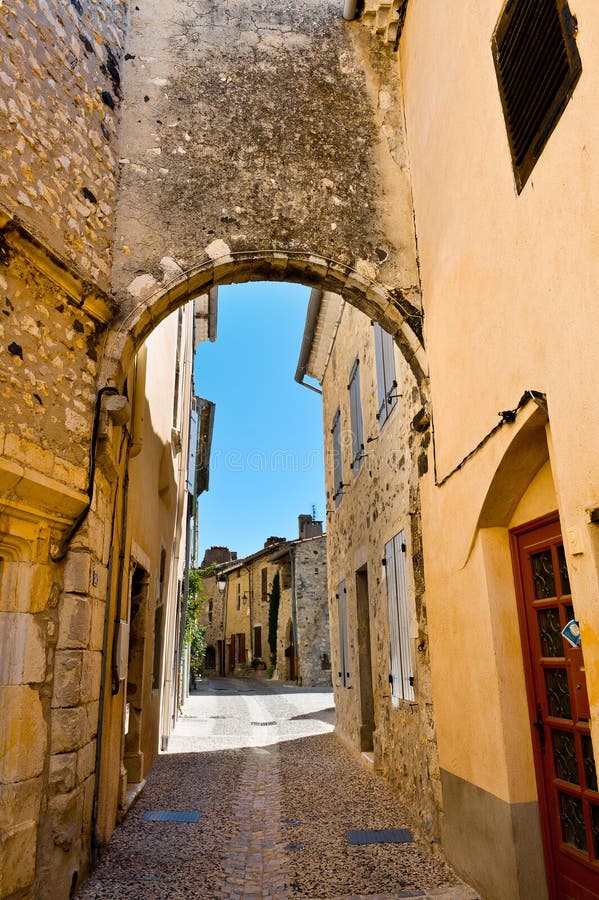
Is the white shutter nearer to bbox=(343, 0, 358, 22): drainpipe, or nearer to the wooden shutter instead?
bbox=(343, 0, 358, 22): drainpipe

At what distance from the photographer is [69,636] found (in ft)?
11.6

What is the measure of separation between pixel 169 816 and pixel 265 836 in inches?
34.3

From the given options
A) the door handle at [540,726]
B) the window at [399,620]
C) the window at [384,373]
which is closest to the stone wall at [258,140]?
the window at [384,373]

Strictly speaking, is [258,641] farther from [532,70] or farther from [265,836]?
[532,70]

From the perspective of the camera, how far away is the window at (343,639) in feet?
27.2

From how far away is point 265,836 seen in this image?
176 inches

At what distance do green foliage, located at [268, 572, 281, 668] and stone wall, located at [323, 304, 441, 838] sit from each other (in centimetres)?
1223

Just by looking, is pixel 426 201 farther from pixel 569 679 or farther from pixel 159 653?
pixel 159 653

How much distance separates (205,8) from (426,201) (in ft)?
9.16

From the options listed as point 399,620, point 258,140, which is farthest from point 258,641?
point 258,140

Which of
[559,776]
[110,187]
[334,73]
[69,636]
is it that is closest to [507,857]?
[559,776]

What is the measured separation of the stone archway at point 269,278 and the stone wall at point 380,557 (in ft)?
1.90

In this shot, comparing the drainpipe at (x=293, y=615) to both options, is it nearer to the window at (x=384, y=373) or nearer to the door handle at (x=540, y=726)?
the window at (x=384, y=373)

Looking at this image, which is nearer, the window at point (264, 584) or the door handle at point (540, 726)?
the door handle at point (540, 726)
